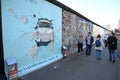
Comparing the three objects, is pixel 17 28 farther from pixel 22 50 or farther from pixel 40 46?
pixel 40 46

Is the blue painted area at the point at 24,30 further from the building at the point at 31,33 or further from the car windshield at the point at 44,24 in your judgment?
the car windshield at the point at 44,24

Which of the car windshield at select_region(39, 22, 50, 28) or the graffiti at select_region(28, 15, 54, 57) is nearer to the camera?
the graffiti at select_region(28, 15, 54, 57)

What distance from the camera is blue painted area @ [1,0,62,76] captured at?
6.21 meters

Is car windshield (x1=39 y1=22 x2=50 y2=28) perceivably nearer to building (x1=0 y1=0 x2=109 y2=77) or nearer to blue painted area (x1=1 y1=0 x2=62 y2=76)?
building (x1=0 y1=0 x2=109 y2=77)

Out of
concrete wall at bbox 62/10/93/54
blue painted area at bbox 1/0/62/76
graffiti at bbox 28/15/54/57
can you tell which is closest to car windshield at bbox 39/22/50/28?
graffiti at bbox 28/15/54/57

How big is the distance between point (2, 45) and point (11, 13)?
4.02 feet

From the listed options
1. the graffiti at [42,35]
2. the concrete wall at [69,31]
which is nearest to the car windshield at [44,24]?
the graffiti at [42,35]

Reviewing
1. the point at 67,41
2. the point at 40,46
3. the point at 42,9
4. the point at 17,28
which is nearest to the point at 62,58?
the point at 67,41

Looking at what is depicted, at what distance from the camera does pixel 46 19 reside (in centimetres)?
913

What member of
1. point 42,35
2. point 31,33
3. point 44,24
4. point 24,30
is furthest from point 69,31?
point 24,30

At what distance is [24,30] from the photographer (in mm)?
7203

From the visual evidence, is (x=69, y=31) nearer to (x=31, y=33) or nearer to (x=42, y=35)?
(x=42, y=35)

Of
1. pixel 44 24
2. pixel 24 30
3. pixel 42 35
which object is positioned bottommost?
pixel 42 35

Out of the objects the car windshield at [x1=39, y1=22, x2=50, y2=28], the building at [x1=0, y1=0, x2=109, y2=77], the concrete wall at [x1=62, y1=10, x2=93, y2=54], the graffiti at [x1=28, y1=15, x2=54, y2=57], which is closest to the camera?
the building at [x1=0, y1=0, x2=109, y2=77]
